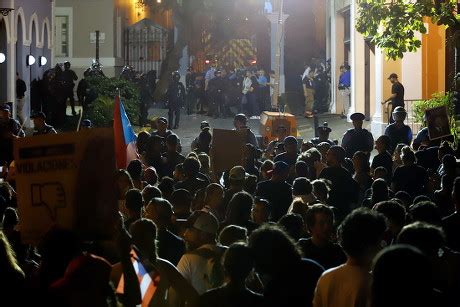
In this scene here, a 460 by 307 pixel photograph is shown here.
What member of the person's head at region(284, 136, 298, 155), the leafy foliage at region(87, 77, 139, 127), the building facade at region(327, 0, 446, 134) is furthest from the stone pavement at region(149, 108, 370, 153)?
the person's head at region(284, 136, 298, 155)

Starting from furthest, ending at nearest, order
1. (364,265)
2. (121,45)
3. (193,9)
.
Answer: (121,45) < (193,9) < (364,265)

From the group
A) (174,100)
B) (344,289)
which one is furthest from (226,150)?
(174,100)

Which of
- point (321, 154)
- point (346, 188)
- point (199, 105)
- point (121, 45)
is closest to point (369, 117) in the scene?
point (199, 105)

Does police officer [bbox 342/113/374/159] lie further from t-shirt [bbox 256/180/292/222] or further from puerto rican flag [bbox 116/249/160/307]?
puerto rican flag [bbox 116/249/160/307]

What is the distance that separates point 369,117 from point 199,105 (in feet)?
25.9

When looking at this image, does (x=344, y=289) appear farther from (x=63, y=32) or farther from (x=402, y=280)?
(x=63, y=32)

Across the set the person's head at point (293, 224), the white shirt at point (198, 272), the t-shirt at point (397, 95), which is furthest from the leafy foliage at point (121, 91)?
the white shirt at point (198, 272)

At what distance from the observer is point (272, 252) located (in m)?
6.10

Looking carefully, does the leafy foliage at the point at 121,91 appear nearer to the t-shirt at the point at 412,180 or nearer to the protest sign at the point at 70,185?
the t-shirt at the point at 412,180

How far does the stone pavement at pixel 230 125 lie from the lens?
1198 inches

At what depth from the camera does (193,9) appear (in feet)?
118

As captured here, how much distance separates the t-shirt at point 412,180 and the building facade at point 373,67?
39.6 feet

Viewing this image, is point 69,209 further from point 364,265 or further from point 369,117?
point 369,117

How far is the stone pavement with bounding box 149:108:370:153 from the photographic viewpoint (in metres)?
30.4
